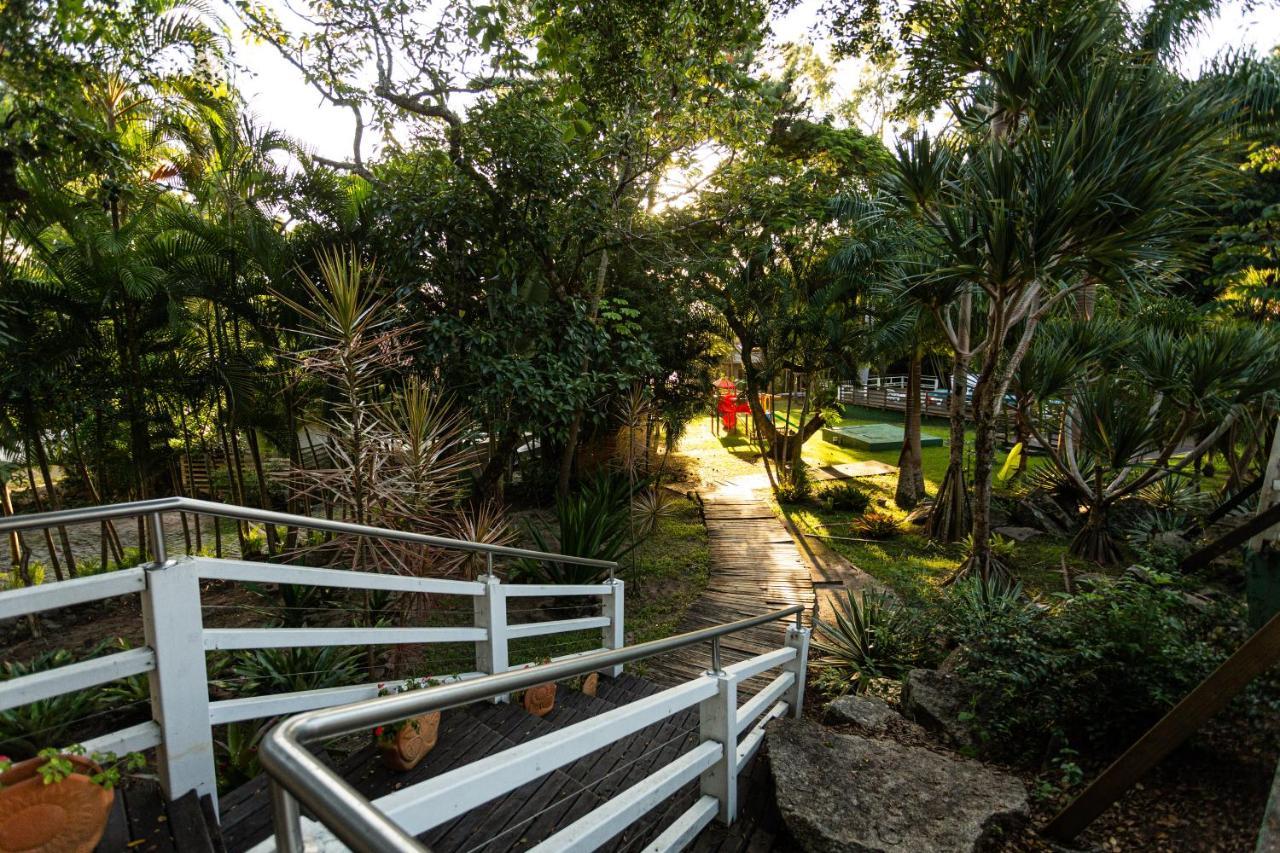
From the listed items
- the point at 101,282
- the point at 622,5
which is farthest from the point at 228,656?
the point at 622,5

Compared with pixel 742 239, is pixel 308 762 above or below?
below

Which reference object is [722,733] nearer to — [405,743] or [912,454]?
[405,743]

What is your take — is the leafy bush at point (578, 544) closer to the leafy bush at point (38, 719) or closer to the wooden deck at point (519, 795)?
the wooden deck at point (519, 795)

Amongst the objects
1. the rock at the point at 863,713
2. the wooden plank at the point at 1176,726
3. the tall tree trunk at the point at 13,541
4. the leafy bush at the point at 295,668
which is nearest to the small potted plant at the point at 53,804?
the leafy bush at the point at 295,668

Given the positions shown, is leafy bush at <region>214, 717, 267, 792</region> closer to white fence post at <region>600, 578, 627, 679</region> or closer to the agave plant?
white fence post at <region>600, 578, 627, 679</region>

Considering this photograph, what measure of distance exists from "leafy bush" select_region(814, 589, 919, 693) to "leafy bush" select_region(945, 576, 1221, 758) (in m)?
1.08

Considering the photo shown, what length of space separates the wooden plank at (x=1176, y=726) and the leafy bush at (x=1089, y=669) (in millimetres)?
852

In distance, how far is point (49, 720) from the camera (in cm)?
340

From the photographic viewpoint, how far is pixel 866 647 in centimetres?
546

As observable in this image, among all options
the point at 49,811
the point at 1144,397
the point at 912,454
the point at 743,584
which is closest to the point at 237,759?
the point at 49,811

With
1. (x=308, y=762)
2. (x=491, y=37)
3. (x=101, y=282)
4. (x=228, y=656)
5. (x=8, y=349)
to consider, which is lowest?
(x=228, y=656)

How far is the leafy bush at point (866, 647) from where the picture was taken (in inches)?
203

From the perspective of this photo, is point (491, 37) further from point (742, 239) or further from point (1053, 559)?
point (1053, 559)

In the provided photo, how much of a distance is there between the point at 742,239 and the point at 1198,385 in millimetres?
5585
